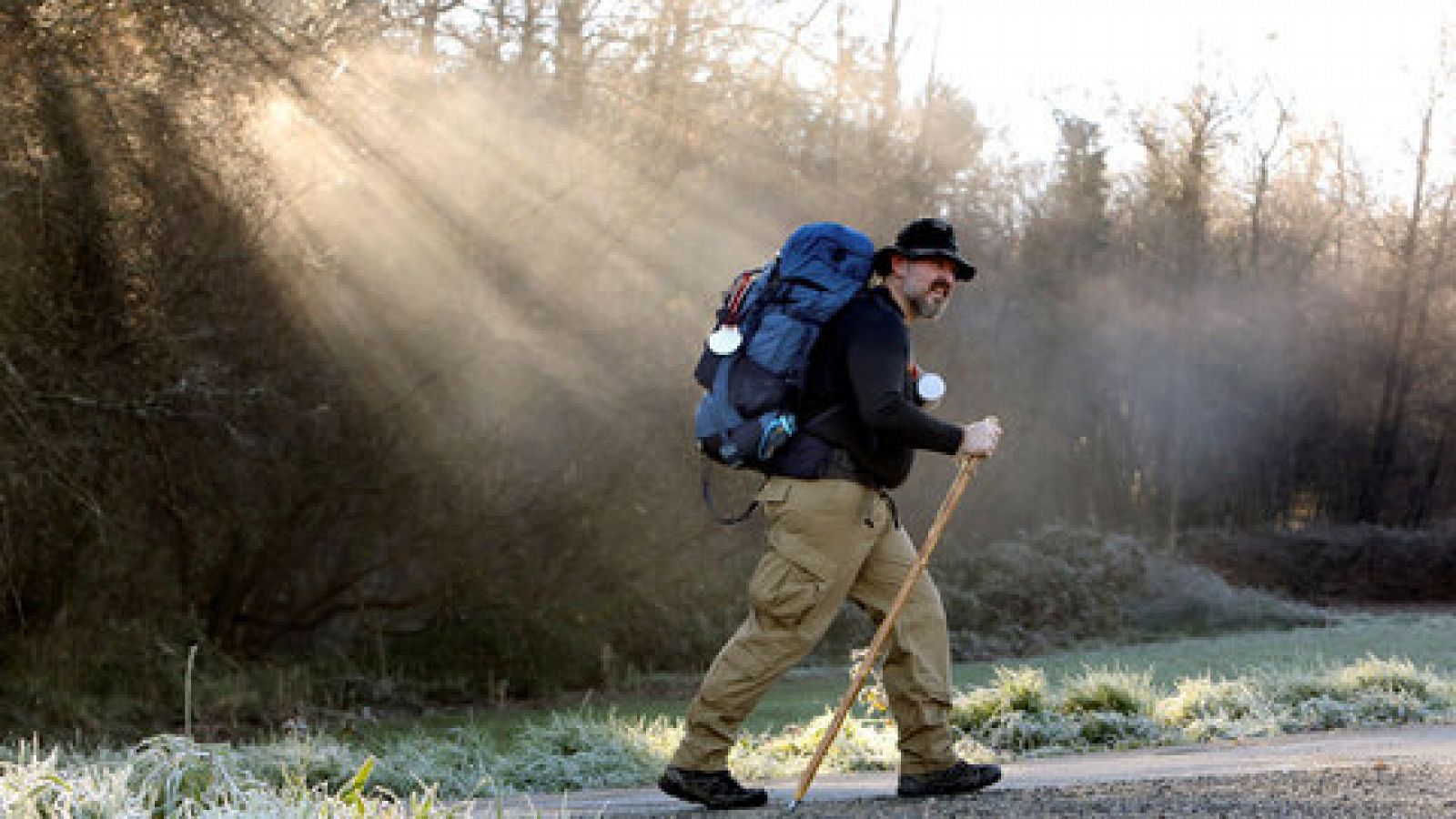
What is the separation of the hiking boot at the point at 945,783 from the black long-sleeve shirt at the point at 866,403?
0.95m

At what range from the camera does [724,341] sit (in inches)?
212

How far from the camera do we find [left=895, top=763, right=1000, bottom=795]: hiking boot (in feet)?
17.8

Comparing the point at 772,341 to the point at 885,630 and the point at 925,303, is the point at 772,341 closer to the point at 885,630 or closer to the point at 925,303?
the point at 925,303

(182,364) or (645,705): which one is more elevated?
(182,364)

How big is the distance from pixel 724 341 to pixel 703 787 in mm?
1424

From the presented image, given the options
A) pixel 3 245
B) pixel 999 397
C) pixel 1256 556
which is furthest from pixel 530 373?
pixel 1256 556

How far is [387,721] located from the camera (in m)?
12.9

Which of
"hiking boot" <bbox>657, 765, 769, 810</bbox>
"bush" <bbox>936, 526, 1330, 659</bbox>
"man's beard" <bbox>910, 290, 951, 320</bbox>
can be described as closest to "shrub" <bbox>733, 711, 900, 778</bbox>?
"hiking boot" <bbox>657, 765, 769, 810</bbox>

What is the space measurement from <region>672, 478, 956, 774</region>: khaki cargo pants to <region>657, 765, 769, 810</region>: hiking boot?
3 cm

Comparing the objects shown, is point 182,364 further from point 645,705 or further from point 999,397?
point 999,397

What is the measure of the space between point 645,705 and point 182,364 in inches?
184

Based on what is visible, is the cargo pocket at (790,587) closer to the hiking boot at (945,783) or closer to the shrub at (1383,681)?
the hiking boot at (945,783)

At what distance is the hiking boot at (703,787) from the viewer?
534 centimetres

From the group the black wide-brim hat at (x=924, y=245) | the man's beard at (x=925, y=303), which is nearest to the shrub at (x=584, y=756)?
the man's beard at (x=925, y=303)
